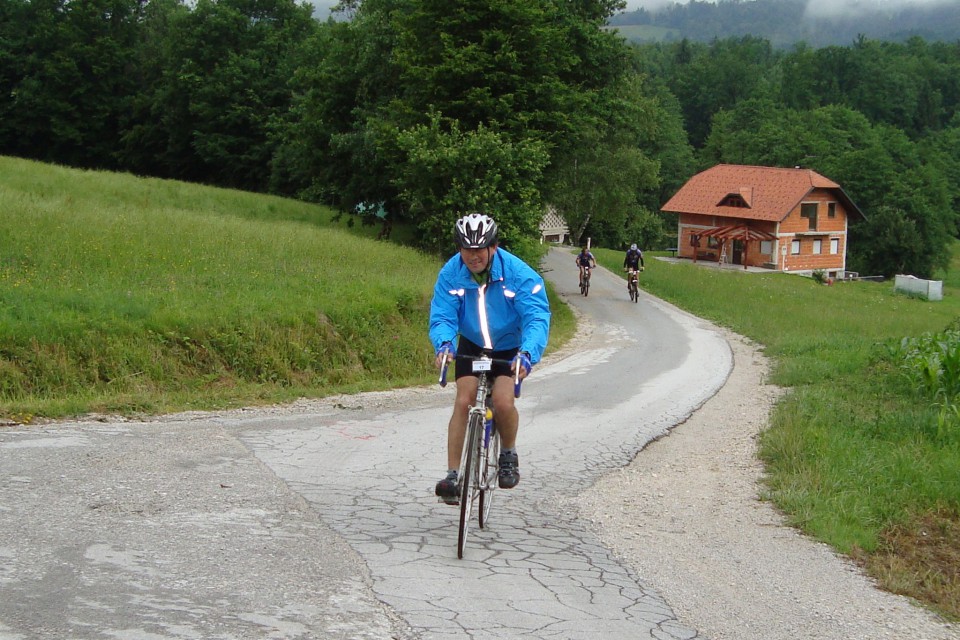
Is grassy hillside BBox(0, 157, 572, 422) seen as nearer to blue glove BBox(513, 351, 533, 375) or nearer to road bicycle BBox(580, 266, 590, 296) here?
blue glove BBox(513, 351, 533, 375)

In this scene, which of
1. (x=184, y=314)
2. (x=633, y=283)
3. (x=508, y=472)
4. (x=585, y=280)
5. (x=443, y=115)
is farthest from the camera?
(x=585, y=280)

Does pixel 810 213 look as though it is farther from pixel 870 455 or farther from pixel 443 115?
Answer: pixel 870 455

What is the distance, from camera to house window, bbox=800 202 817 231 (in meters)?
70.6

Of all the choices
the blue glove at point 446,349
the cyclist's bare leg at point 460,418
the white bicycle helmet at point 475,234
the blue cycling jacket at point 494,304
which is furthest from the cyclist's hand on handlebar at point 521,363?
the white bicycle helmet at point 475,234

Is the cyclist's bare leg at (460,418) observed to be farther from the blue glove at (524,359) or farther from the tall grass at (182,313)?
the tall grass at (182,313)

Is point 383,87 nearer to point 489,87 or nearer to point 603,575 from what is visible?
point 489,87

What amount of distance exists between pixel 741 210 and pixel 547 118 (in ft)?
148

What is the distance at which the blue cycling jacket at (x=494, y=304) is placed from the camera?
20.7 ft

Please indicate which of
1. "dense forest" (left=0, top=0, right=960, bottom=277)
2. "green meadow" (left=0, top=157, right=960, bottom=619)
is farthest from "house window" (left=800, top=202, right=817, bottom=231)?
"green meadow" (left=0, top=157, right=960, bottom=619)

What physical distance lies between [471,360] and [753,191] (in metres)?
68.5

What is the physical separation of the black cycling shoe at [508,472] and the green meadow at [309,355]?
2.23 meters

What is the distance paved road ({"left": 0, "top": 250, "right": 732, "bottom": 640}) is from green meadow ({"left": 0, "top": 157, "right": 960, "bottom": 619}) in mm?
1585

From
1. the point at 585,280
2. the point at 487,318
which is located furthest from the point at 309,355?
the point at 585,280

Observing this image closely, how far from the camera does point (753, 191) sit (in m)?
71.2
